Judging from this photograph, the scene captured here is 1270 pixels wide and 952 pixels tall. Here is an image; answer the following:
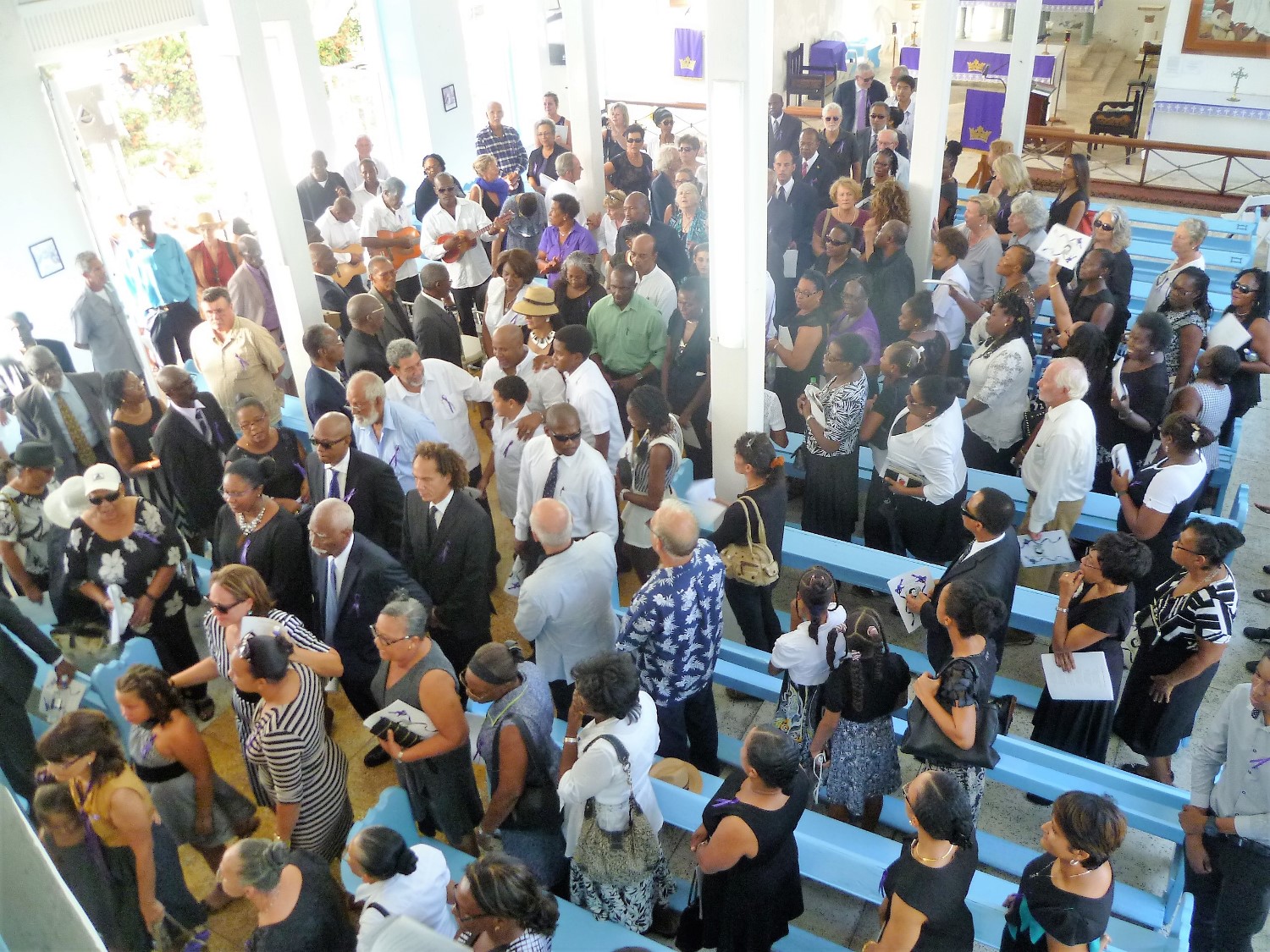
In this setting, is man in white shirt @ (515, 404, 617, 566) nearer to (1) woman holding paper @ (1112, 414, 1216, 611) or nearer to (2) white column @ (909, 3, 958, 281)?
(1) woman holding paper @ (1112, 414, 1216, 611)

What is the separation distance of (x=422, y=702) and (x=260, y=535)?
1306mm

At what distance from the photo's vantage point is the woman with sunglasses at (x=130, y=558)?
13.4 feet

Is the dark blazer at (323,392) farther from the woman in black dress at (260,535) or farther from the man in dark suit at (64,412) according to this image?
the man in dark suit at (64,412)

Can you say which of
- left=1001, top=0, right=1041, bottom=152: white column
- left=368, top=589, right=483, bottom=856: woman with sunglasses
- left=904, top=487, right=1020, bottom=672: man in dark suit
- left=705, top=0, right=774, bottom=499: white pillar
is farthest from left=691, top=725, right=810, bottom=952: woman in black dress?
left=1001, top=0, right=1041, bottom=152: white column

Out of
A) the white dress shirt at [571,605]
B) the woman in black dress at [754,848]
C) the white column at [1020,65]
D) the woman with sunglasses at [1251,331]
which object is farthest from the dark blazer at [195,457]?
the white column at [1020,65]

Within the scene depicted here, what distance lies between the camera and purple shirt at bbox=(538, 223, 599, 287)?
7051mm

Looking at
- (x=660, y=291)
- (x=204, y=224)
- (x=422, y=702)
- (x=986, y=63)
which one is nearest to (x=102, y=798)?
(x=422, y=702)

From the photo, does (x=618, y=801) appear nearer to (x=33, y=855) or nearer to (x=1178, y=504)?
(x=33, y=855)

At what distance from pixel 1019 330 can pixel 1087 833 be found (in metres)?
3.24

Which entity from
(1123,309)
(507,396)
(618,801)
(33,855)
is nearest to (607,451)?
(507,396)

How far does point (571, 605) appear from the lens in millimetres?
3746

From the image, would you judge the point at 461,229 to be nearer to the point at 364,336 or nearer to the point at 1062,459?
the point at 364,336

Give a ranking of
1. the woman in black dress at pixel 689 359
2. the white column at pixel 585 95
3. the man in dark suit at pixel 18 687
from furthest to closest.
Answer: the white column at pixel 585 95 → the woman in black dress at pixel 689 359 → the man in dark suit at pixel 18 687

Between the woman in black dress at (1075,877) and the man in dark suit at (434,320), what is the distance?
4.28 m
